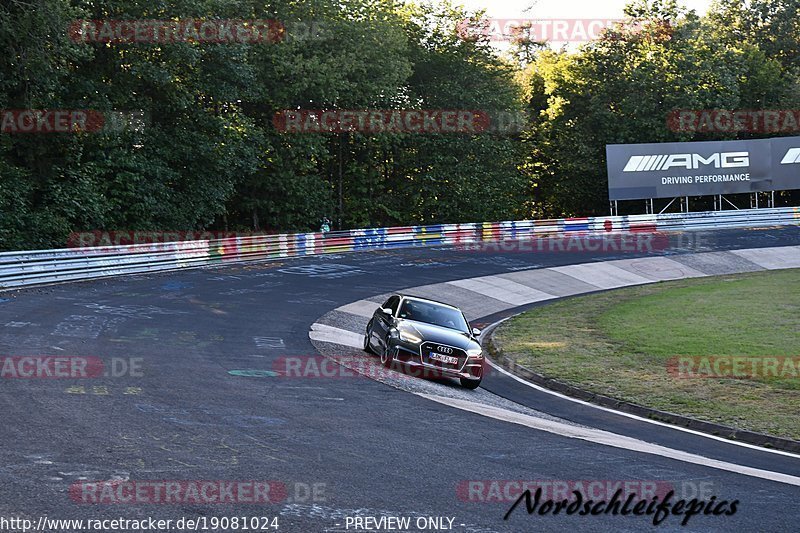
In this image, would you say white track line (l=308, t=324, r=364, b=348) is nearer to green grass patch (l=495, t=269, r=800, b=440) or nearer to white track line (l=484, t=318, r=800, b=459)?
white track line (l=484, t=318, r=800, b=459)

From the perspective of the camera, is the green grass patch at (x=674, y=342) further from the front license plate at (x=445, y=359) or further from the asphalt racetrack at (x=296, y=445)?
the front license plate at (x=445, y=359)

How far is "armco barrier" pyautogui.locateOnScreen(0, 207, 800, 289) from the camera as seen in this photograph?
93.9ft

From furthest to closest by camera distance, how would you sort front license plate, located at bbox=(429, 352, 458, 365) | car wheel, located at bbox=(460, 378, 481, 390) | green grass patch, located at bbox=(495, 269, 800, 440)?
1. car wheel, located at bbox=(460, 378, 481, 390)
2. front license plate, located at bbox=(429, 352, 458, 365)
3. green grass patch, located at bbox=(495, 269, 800, 440)

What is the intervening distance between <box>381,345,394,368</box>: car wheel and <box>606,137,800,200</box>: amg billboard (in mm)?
40277

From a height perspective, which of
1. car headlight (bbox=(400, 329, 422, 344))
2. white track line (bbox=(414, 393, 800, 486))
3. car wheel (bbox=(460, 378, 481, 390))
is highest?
car headlight (bbox=(400, 329, 422, 344))

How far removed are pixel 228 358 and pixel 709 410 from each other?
8968mm

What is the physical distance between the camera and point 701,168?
58.1 m

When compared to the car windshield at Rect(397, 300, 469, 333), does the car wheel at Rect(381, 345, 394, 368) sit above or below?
below

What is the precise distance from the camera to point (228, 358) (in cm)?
1758

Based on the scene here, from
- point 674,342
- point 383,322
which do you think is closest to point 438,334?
point 383,322

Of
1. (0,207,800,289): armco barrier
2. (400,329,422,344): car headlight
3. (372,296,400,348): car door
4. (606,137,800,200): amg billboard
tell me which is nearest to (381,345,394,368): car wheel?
(372,296,400,348): car door

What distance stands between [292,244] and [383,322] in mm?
22676

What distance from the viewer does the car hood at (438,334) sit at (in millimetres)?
17750

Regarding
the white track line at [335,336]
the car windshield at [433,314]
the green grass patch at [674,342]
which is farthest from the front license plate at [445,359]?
the white track line at [335,336]
